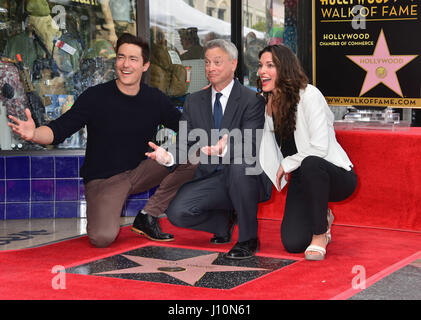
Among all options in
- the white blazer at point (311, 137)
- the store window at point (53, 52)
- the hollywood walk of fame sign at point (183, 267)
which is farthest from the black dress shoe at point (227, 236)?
the store window at point (53, 52)

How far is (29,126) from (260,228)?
1.80 metres

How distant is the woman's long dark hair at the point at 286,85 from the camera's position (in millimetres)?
3807

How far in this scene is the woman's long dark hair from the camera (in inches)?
150

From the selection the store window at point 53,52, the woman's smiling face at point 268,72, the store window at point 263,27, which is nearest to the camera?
the woman's smiling face at point 268,72

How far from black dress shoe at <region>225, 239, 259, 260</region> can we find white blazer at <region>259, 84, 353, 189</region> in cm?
40

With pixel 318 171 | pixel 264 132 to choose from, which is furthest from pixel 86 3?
pixel 318 171

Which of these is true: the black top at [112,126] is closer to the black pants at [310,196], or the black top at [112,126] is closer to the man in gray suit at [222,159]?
the man in gray suit at [222,159]

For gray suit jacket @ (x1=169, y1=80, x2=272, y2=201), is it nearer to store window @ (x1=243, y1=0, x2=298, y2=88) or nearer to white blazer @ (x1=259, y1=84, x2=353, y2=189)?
white blazer @ (x1=259, y1=84, x2=353, y2=189)

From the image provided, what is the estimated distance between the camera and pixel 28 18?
5.43 meters

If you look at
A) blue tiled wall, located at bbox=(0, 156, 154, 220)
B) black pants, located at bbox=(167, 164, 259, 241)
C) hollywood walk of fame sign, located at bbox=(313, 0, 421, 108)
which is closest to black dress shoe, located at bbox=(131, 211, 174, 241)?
black pants, located at bbox=(167, 164, 259, 241)

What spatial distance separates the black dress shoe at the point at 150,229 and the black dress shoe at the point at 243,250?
2.18 ft

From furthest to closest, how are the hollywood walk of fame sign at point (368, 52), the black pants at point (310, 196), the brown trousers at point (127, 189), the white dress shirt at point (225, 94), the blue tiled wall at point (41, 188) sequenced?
the blue tiled wall at point (41, 188)
the hollywood walk of fame sign at point (368, 52)
the brown trousers at point (127, 189)
the white dress shirt at point (225, 94)
the black pants at point (310, 196)

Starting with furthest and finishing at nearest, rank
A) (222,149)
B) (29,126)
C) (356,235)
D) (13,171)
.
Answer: (13,171), (356,235), (29,126), (222,149)

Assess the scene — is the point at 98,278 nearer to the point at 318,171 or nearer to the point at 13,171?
the point at 318,171
